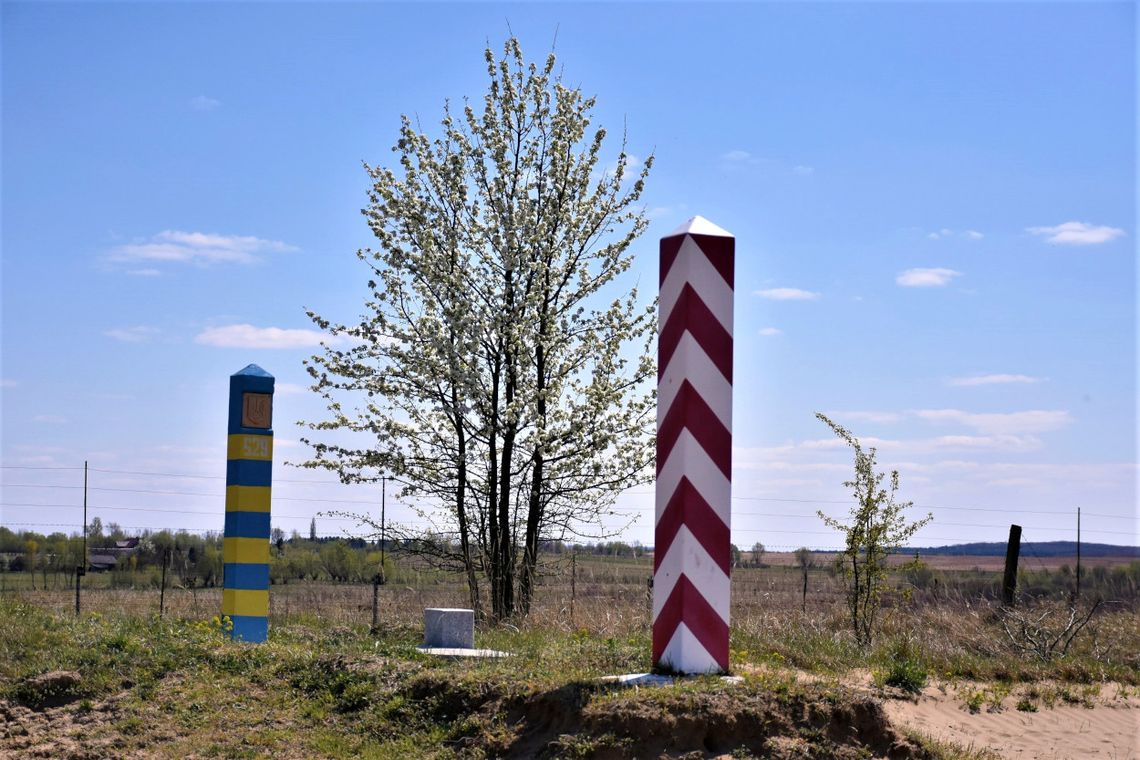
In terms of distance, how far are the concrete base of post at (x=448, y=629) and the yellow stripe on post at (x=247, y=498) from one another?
9.46ft

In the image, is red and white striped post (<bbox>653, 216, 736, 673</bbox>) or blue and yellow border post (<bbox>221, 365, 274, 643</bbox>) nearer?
red and white striped post (<bbox>653, 216, 736, 673</bbox>)

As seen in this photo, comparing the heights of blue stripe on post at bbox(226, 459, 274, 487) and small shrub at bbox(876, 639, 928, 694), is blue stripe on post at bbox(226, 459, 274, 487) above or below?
above

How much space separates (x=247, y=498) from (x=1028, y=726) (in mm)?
6734

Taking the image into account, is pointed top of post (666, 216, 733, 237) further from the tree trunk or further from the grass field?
the tree trunk

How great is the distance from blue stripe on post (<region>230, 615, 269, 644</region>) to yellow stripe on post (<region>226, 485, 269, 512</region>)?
3.18 ft

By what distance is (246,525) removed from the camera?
10.2 metres

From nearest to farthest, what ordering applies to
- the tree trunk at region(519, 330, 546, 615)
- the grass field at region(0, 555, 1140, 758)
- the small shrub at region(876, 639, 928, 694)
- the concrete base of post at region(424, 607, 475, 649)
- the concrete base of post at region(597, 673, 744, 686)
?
the grass field at region(0, 555, 1140, 758) → the concrete base of post at region(597, 673, 744, 686) → the small shrub at region(876, 639, 928, 694) → the concrete base of post at region(424, 607, 475, 649) → the tree trunk at region(519, 330, 546, 615)

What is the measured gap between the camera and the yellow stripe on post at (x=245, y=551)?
33.5ft

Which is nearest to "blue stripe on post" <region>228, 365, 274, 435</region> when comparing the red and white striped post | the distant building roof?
the red and white striped post

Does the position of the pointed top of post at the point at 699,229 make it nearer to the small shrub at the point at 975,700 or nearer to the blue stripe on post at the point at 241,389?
the small shrub at the point at 975,700

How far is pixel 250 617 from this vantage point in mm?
10039

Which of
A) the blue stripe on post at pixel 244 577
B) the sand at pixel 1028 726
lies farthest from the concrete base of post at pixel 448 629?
the sand at pixel 1028 726

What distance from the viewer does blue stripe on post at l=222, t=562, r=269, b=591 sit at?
10.1m

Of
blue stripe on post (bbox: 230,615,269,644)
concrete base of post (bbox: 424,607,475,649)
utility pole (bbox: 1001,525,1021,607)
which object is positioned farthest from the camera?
utility pole (bbox: 1001,525,1021,607)
